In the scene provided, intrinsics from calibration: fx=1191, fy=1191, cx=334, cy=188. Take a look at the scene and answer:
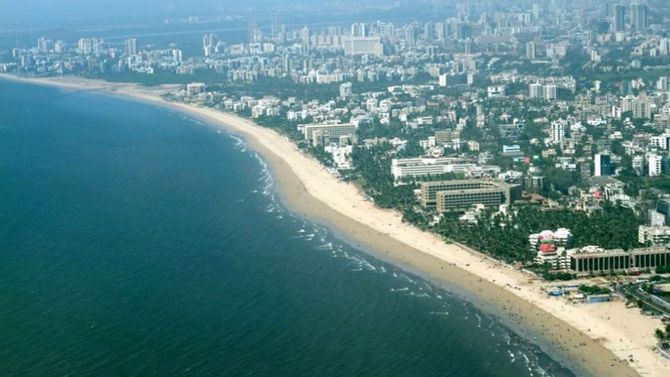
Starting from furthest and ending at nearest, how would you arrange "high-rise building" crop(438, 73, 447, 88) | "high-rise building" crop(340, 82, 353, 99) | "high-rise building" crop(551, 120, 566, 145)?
"high-rise building" crop(438, 73, 447, 88) → "high-rise building" crop(340, 82, 353, 99) → "high-rise building" crop(551, 120, 566, 145)

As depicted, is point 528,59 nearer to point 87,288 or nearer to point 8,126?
point 8,126

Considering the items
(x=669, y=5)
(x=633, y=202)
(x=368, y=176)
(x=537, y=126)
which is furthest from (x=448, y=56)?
(x=633, y=202)

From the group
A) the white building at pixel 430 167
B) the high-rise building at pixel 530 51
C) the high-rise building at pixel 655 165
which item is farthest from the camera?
the high-rise building at pixel 530 51

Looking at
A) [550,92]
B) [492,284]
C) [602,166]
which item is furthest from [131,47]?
[492,284]

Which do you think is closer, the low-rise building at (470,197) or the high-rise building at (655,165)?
the low-rise building at (470,197)

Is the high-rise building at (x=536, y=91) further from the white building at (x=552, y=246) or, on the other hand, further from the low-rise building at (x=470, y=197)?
the white building at (x=552, y=246)

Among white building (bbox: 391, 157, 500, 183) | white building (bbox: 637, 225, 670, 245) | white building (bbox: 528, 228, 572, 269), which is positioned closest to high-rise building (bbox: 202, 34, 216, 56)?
white building (bbox: 391, 157, 500, 183)

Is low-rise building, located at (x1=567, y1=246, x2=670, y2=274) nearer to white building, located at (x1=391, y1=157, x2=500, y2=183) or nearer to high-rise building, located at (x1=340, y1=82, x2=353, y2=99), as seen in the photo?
white building, located at (x1=391, y1=157, x2=500, y2=183)

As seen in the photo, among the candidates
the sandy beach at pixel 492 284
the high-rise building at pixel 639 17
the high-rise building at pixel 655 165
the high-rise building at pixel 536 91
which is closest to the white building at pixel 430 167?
the sandy beach at pixel 492 284
